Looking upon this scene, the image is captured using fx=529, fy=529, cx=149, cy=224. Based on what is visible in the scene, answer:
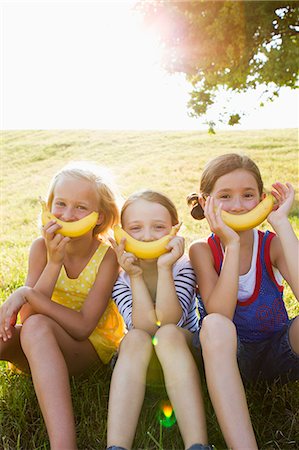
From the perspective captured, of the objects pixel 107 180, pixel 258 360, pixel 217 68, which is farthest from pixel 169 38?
pixel 258 360

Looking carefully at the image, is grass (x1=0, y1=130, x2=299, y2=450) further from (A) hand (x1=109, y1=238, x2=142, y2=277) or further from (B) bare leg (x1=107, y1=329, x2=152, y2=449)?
(A) hand (x1=109, y1=238, x2=142, y2=277)

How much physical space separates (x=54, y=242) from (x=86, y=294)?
19.7 inches

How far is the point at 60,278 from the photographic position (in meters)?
3.41

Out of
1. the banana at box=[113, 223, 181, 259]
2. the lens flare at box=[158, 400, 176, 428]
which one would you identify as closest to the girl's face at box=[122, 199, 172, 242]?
the banana at box=[113, 223, 181, 259]

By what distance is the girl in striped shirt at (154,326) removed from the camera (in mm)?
2543

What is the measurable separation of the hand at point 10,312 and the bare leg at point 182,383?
2.62ft

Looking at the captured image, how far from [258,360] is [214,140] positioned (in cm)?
2187

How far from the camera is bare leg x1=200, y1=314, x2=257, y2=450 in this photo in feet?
8.07

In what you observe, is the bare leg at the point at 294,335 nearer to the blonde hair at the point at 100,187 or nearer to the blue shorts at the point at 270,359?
the blue shorts at the point at 270,359

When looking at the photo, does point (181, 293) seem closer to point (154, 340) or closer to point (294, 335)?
point (154, 340)

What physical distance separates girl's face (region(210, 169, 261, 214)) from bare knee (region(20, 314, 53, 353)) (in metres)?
1.21

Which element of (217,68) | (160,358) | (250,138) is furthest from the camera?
(250,138)

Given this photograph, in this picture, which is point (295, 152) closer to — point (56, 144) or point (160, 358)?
point (56, 144)

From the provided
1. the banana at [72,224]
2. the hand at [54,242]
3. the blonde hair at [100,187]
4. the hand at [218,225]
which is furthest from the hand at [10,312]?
the hand at [218,225]
